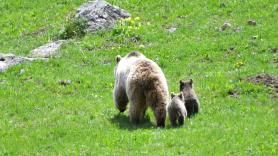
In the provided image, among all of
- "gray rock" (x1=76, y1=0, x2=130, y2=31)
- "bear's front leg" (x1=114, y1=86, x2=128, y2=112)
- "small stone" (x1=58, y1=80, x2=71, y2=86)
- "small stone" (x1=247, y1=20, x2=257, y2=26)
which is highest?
"small stone" (x1=247, y1=20, x2=257, y2=26)

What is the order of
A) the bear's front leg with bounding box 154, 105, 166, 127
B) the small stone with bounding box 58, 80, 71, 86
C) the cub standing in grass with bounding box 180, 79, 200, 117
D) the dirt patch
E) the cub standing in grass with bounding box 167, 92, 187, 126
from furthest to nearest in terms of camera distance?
the small stone with bounding box 58, 80, 71, 86
the dirt patch
the cub standing in grass with bounding box 180, 79, 200, 117
the bear's front leg with bounding box 154, 105, 166, 127
the cub standing in grass with bounding box 167, 92, 187, 126

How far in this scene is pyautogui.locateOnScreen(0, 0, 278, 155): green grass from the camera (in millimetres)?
14742

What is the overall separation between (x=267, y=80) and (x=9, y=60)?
32.2ft

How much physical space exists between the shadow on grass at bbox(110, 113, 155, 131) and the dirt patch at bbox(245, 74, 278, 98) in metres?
4.04

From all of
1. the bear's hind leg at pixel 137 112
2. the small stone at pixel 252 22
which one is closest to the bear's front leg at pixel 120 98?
the bear's hind leg at pixel 137 112

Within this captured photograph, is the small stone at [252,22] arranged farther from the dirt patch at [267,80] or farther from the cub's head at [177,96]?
the cub's head at [177,96]

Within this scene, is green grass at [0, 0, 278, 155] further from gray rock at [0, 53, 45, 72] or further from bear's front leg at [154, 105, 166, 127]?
gray rock at [0, 53, 45, 72]

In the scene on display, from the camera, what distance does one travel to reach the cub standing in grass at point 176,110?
15336 mm

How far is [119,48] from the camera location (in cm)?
2445

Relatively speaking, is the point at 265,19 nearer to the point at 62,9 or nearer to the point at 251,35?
the point at 251,35

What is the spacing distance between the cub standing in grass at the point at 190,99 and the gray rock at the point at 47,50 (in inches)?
355

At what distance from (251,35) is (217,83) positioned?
5.24m

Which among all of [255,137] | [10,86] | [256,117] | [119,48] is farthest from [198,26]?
[255,137]

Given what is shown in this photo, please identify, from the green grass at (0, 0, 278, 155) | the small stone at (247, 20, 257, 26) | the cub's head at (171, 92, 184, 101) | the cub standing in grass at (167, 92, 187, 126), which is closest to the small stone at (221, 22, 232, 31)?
the green grass at (0, 0, 278, 155)
